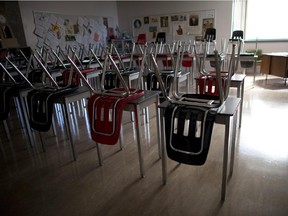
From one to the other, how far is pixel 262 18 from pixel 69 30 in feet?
18.3

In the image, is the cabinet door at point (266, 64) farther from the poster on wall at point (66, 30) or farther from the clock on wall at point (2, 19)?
the clock on wall at point (2, 19)

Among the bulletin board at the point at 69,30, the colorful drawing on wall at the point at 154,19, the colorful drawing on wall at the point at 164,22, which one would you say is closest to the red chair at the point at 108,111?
the bulletin board at the point at 69,30

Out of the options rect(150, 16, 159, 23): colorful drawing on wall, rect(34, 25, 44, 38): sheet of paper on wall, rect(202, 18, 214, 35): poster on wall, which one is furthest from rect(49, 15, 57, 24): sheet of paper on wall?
rect(202, 18, 214, 35): poster on wall

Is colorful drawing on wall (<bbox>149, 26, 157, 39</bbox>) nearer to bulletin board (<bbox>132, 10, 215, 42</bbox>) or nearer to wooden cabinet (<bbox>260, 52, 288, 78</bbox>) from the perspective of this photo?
bulletin board (<bbox>132, 10, 215, 42</bbox>)

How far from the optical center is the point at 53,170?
215 centimetres

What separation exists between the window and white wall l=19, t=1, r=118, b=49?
13.9ft

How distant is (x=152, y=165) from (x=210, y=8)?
612 centimetres

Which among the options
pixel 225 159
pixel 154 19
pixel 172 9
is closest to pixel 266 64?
pixel 172 9

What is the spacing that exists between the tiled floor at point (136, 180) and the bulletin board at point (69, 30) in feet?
12.0

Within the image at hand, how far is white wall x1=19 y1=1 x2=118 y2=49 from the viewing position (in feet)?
18.4

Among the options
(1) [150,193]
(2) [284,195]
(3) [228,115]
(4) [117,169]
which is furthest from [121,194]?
(2) [284,195]

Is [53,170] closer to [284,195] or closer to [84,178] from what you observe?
[84,178]

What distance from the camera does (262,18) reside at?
6.38 meters

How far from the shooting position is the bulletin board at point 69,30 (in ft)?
19.6
